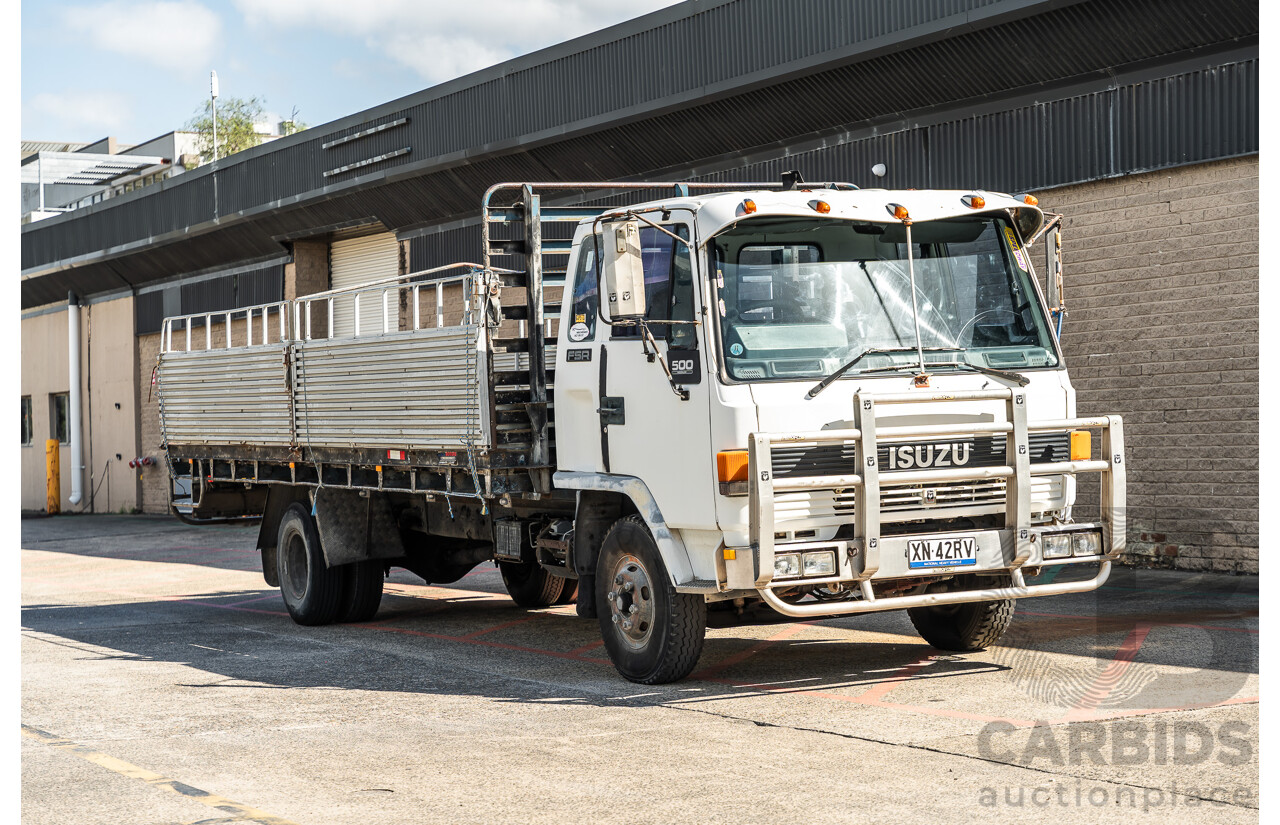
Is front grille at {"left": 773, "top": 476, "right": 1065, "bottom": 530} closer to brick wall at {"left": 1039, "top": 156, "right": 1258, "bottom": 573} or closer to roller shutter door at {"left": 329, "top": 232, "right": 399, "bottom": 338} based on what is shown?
brick wall at {"left": 1039, "top": 156, "right": 1258, "bottom": 573}

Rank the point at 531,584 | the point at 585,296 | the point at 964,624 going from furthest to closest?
the point at 531,584, the point at 964,624, the point at 585,296

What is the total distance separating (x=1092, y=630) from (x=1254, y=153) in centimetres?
502

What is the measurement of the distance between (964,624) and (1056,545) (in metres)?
1.39

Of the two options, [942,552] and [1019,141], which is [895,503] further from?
[1019,141]

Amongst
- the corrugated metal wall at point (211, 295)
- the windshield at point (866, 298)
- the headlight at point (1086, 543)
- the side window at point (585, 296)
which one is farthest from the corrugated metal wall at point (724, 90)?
the side window at point (585, 296)

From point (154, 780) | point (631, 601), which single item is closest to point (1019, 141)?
point (631, 601)

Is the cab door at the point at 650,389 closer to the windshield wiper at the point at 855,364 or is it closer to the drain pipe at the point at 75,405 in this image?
the windshield wiper at the point at 855,364

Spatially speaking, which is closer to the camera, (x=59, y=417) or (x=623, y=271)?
(x=623, y=271)

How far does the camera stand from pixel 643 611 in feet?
30.1

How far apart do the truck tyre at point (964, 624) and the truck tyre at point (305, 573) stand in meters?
5.34

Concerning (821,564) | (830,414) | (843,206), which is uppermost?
(843,206)

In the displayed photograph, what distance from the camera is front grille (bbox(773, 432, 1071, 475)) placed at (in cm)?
827

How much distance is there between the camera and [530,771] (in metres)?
6.99
